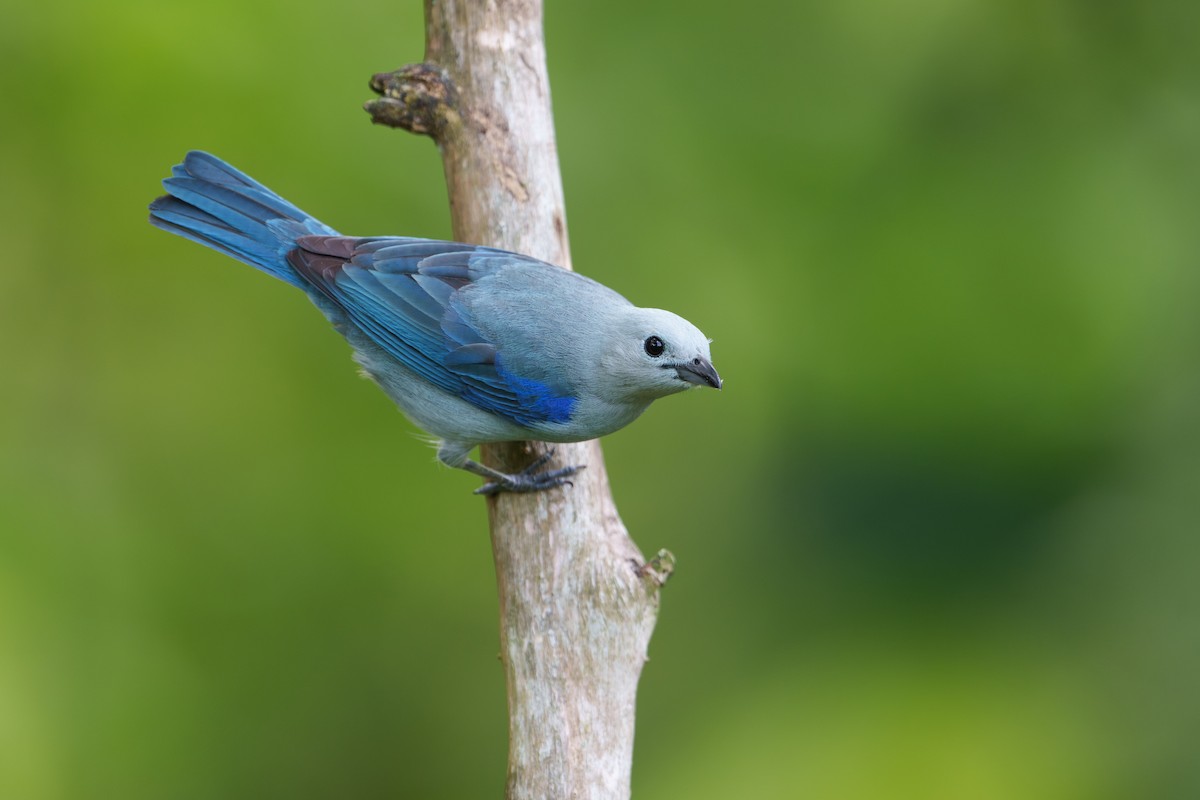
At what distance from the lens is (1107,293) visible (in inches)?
177

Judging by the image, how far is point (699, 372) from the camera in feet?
9.70

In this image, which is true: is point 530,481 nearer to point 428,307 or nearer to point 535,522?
point 535,522

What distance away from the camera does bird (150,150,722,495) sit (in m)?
3.10

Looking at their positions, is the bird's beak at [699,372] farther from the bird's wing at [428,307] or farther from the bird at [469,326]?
the bird's wing at [428,307]

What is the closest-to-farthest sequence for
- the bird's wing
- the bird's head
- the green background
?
the bird's head < the bird's wing < the green background

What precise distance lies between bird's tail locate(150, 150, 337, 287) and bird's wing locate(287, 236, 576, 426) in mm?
121

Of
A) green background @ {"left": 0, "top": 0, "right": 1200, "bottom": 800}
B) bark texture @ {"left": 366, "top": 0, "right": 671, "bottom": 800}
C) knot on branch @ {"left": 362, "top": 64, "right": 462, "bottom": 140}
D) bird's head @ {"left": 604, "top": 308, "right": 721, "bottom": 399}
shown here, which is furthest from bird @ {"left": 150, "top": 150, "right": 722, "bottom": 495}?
green background @ {"left": 0, "top": 0, "right": 1200, "bottom": 800}

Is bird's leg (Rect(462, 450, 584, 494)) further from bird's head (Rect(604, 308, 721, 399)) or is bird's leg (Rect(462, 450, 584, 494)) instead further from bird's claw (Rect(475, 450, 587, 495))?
bird's head (Rect(604, 308, 721, 399))

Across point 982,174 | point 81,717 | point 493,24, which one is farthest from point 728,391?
point 81,717

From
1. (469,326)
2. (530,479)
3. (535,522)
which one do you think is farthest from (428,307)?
(535,522)

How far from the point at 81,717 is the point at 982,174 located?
3.90 meters

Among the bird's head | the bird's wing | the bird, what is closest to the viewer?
the bird's head

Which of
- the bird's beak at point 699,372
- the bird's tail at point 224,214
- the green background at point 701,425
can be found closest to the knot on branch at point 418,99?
the bird's tail at point 224,214

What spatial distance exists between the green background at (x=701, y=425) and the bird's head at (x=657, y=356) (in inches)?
53.0
